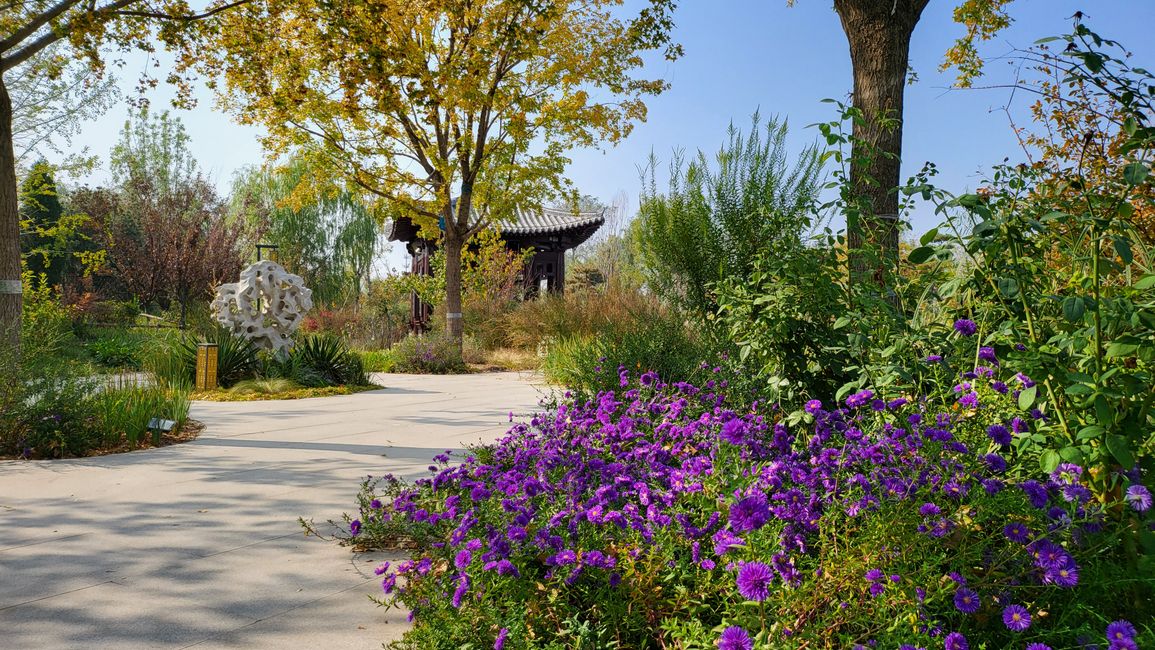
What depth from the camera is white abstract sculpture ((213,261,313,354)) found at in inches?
344

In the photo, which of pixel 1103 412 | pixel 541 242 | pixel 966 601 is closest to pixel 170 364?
pixel 966 601

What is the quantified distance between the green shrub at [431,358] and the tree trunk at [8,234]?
240 inches

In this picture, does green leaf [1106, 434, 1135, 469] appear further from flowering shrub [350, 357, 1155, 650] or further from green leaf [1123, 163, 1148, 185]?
green leaf [1123, 163, 1148, 185]

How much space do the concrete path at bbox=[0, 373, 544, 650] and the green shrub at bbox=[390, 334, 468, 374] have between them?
5774 millimetres

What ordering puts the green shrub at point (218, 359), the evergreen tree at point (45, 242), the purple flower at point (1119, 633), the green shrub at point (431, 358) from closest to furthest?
1. the purple flower at point (1119, 633)
2. the green shrub at point (218, 359)
3. the green shrub at point (431, 358)
4. the evergreen tree at point (45, 242)

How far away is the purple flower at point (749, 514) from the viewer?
4.30ft

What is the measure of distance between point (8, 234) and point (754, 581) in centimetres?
616

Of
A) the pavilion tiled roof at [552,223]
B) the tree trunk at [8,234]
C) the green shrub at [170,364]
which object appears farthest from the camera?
the pavilion tiled roof at [552,223]

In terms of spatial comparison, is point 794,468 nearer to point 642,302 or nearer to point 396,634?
point 396,634

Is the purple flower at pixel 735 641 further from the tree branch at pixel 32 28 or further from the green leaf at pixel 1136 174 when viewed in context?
the tree branch at pixel 32 28

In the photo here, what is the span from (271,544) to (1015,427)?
8.00 ft

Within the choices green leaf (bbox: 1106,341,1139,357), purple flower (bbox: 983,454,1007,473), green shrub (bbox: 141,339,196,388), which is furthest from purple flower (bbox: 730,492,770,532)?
green shrub (bbox: 141,339,196,388)

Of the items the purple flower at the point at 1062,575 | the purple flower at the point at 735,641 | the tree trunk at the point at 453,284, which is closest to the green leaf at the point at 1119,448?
the purple flower at the point at 1062,575

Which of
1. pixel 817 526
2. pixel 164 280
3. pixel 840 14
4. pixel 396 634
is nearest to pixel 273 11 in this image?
pixel 840 14
